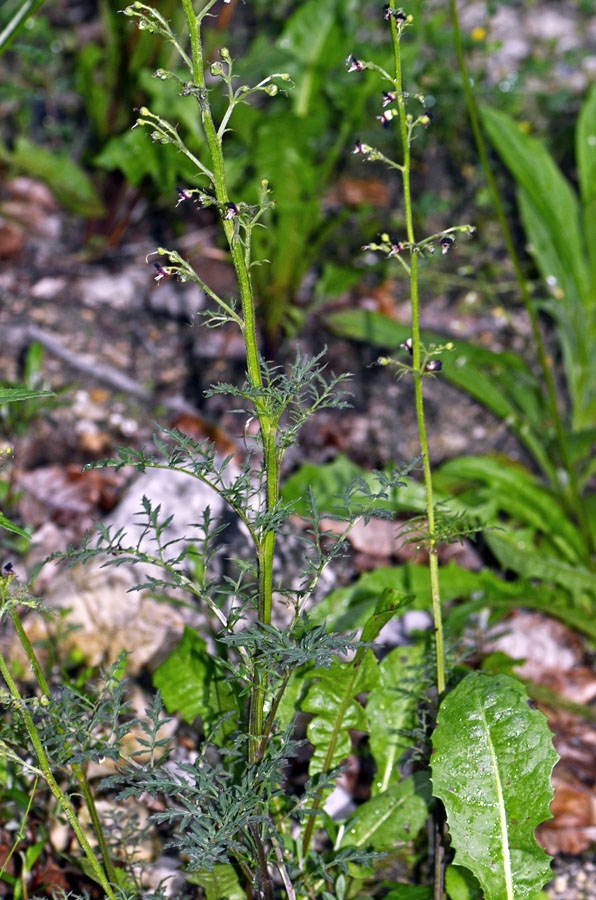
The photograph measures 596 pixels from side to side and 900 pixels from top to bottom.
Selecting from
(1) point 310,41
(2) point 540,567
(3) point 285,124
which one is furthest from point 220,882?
(1) point 310,41

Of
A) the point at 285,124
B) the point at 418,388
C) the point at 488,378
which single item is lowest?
the point at 488,378

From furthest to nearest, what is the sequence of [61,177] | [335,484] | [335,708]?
1. [61,177]
2. [335,484]
3. [335,708]

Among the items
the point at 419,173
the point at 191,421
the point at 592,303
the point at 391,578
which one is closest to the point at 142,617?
the point at 391,578

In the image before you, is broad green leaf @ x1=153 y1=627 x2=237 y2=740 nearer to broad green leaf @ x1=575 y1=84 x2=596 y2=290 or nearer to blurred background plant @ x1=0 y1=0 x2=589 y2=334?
blurred background plant @ x1=0 y1=0 x2=589 y2=334

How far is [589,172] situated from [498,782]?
2.43 metres

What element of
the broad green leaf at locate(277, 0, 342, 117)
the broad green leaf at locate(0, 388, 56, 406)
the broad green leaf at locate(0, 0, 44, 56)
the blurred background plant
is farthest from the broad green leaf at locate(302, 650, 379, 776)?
the broad green leaf at locate(277, 0, 342, 117)

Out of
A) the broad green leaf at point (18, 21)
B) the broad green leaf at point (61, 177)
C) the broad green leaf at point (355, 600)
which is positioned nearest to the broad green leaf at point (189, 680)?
the broad green leaf at point (355, 600)

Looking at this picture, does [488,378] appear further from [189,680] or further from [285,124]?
[189,680]

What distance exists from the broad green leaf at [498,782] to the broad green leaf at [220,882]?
1.54ft

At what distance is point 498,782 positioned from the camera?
1567 millimetres

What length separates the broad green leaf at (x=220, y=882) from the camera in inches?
64.2

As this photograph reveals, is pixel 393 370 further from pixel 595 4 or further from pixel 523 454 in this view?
pixel 595 4

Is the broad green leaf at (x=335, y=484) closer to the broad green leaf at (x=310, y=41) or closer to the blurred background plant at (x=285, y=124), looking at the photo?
the blurred background plant at (x=285, y=124)

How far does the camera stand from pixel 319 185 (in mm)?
3715
